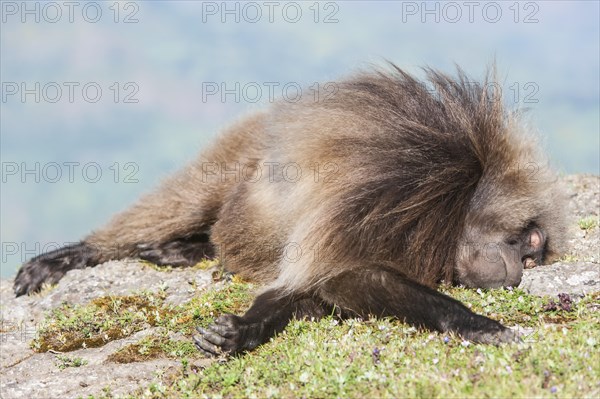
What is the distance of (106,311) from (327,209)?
8.62 feet

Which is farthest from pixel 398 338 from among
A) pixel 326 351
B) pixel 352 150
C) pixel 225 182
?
pixel 225 182

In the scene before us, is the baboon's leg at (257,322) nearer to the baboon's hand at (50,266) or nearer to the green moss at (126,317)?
the green moss at (126,317)

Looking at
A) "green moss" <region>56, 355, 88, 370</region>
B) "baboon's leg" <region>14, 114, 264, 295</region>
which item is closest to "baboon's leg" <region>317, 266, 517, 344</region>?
"green moss" <region>56, 355, 88, 370</region>

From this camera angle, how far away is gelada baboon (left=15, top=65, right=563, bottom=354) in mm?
6887

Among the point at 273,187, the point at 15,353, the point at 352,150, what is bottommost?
the point at 15,353

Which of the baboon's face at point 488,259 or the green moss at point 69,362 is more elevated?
the baboon's face at point 488,259

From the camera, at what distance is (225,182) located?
9742 millimetres

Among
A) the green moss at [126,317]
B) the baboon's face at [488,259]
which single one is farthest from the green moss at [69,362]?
the baboon's face at [488,259]

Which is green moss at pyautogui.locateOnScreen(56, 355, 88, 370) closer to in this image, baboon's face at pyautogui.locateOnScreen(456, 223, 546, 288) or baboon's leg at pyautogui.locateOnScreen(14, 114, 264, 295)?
baboon's leg at pyautogui.locateOnScreen(14, 114, 264, 295)

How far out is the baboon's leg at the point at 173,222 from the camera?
9883 millimetres

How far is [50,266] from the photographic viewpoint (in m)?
10.7

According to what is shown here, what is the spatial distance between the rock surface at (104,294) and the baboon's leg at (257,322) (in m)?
0.21

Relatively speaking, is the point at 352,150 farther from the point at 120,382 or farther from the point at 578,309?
the point at 120,382

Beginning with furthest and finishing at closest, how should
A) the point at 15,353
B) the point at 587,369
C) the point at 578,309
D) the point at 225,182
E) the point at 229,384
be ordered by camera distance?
the point at 225,182
the point at 15,353
the point at 578,309
the point at 229,384
the point at 587,369
